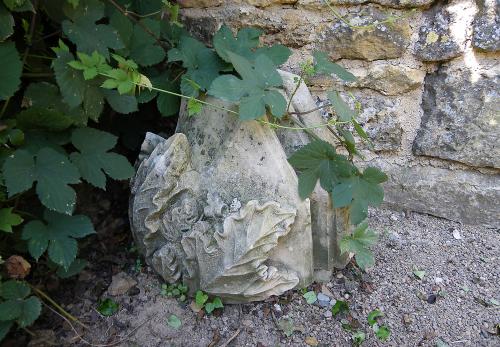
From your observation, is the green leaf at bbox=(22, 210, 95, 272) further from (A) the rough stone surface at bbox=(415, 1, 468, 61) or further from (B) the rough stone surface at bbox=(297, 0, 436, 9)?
(A) the rough stone surface at bbox=(415, 1, 468, 61)

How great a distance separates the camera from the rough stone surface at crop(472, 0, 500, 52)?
4.65 ft

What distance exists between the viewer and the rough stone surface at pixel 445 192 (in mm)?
1629

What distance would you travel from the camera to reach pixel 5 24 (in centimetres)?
111

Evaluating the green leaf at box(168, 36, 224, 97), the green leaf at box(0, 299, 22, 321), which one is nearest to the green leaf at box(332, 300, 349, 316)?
the green leaf at box(168, 36, 224, 97)

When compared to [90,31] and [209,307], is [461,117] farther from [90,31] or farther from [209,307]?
[90,31]

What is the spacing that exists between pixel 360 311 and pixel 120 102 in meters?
0.90

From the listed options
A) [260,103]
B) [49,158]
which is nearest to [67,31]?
[49,158]

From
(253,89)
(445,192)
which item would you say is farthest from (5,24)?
(445,192)

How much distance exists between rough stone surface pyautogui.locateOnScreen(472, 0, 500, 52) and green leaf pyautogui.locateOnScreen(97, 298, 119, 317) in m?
1.35

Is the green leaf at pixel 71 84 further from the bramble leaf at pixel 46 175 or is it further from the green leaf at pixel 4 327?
the green leaf at pixel 4 327

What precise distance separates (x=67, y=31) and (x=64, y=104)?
7.3 inches

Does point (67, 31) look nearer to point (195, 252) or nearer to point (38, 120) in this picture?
point (38, 120)

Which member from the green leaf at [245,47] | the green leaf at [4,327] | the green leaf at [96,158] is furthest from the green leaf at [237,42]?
the green leaf at [4,327]

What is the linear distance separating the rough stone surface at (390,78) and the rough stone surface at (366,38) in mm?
41
